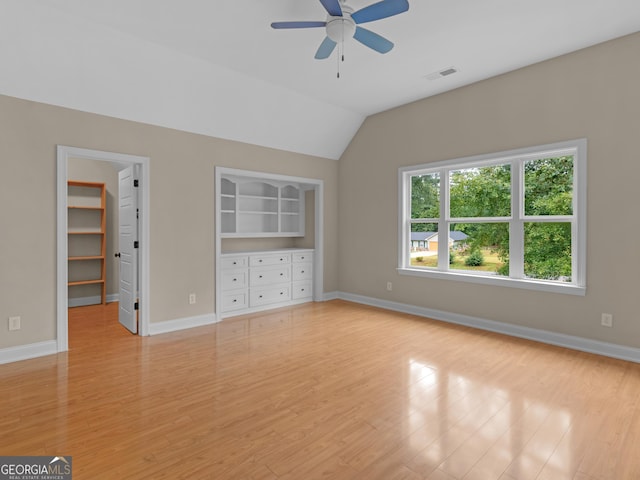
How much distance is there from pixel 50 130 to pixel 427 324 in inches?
195

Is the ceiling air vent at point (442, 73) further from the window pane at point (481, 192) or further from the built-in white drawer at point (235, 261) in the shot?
the built-in white drawer at point (235, 261)

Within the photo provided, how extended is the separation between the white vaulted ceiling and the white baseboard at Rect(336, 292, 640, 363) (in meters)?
3.10

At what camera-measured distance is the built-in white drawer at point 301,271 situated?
599 centimetres

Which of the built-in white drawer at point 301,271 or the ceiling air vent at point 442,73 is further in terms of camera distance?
the built-in white drawer at point 301,271

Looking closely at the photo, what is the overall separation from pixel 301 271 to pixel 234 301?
4.50 ft

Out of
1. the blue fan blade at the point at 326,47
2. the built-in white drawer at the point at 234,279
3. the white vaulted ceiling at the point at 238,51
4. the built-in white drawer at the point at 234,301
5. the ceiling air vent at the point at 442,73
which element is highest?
the ceiling air vent at the point at 442,73

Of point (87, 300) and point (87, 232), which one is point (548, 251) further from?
point (87, 300)

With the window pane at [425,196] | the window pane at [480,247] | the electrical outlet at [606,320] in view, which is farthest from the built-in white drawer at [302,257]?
the electrical outlet at [606,320]

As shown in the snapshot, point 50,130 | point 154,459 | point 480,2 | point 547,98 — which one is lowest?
point 154,459

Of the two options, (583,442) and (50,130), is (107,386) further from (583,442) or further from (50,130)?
(583,442)

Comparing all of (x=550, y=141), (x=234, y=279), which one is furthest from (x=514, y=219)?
(x=234, y=279)

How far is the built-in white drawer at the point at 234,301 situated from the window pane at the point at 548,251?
3.86 m

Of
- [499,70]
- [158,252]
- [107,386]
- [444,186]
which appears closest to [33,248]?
[158,252]

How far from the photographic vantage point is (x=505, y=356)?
3559 mm
